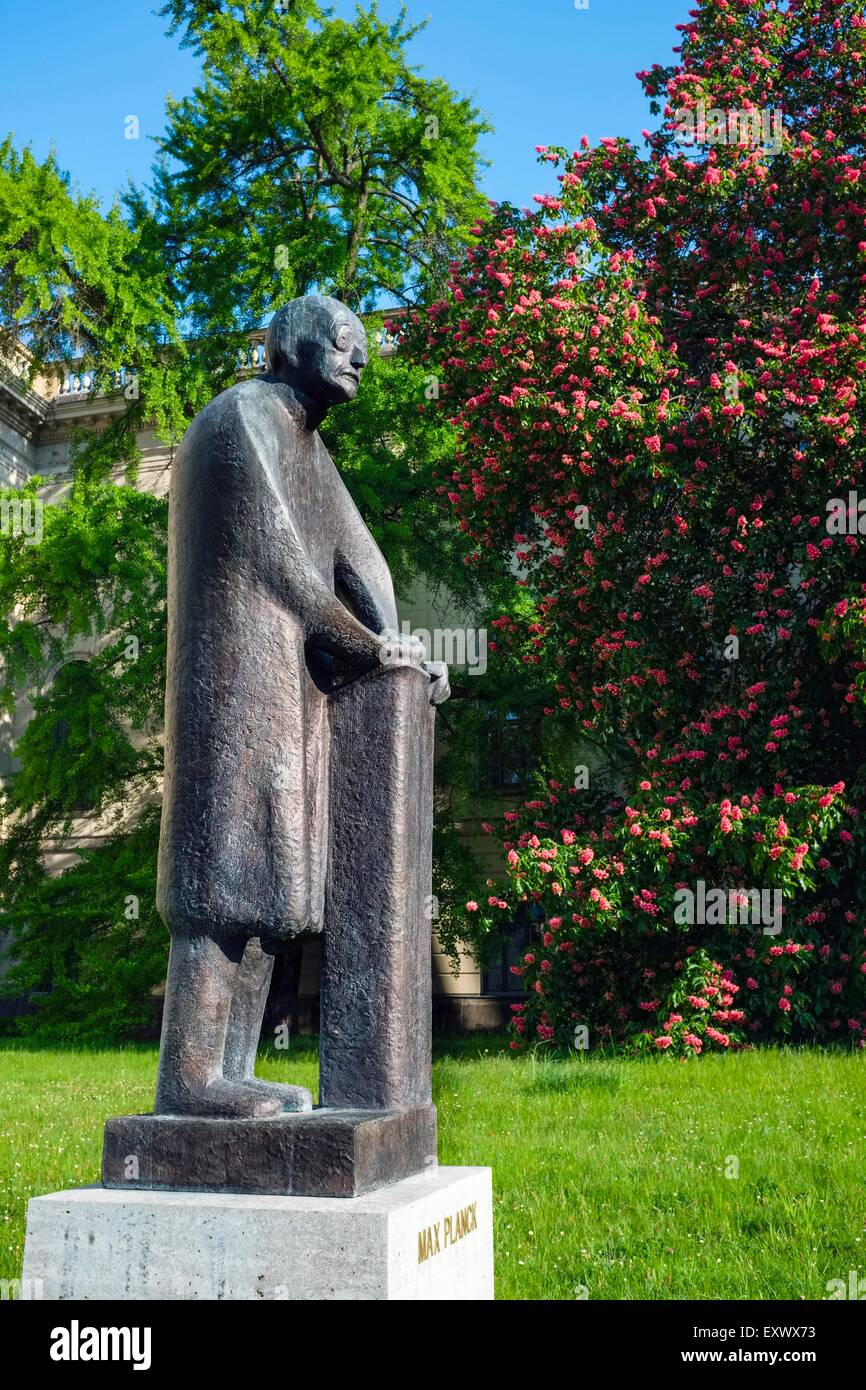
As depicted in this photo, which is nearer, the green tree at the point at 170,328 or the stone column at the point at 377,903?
the stone column at the point at 377,903

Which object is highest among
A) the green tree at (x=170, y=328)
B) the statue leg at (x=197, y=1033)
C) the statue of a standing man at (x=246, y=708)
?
the green tree at (x=170, y=328)

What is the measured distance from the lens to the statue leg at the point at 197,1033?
346 centimetres

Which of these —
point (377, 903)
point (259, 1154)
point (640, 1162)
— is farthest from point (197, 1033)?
point (640, 1162)

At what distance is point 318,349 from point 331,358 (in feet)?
0.16

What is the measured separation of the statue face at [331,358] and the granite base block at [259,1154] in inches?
80.5

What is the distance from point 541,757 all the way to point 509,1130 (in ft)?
32.9

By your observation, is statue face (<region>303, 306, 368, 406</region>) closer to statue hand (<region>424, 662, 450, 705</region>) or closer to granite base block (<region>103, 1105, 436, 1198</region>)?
statue hand (<region>424, 662, 450, 705</region>)

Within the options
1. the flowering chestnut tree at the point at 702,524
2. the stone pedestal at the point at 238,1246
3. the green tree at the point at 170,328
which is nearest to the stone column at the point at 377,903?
the stone pedestal at the point at 238,1246

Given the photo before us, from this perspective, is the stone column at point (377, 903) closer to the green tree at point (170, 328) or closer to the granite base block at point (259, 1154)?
the granite base block at point (259, 1154)

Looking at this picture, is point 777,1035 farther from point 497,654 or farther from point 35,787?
point 35,787

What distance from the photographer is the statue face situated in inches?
157

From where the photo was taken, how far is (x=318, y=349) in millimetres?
3986

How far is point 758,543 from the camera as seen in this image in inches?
492
